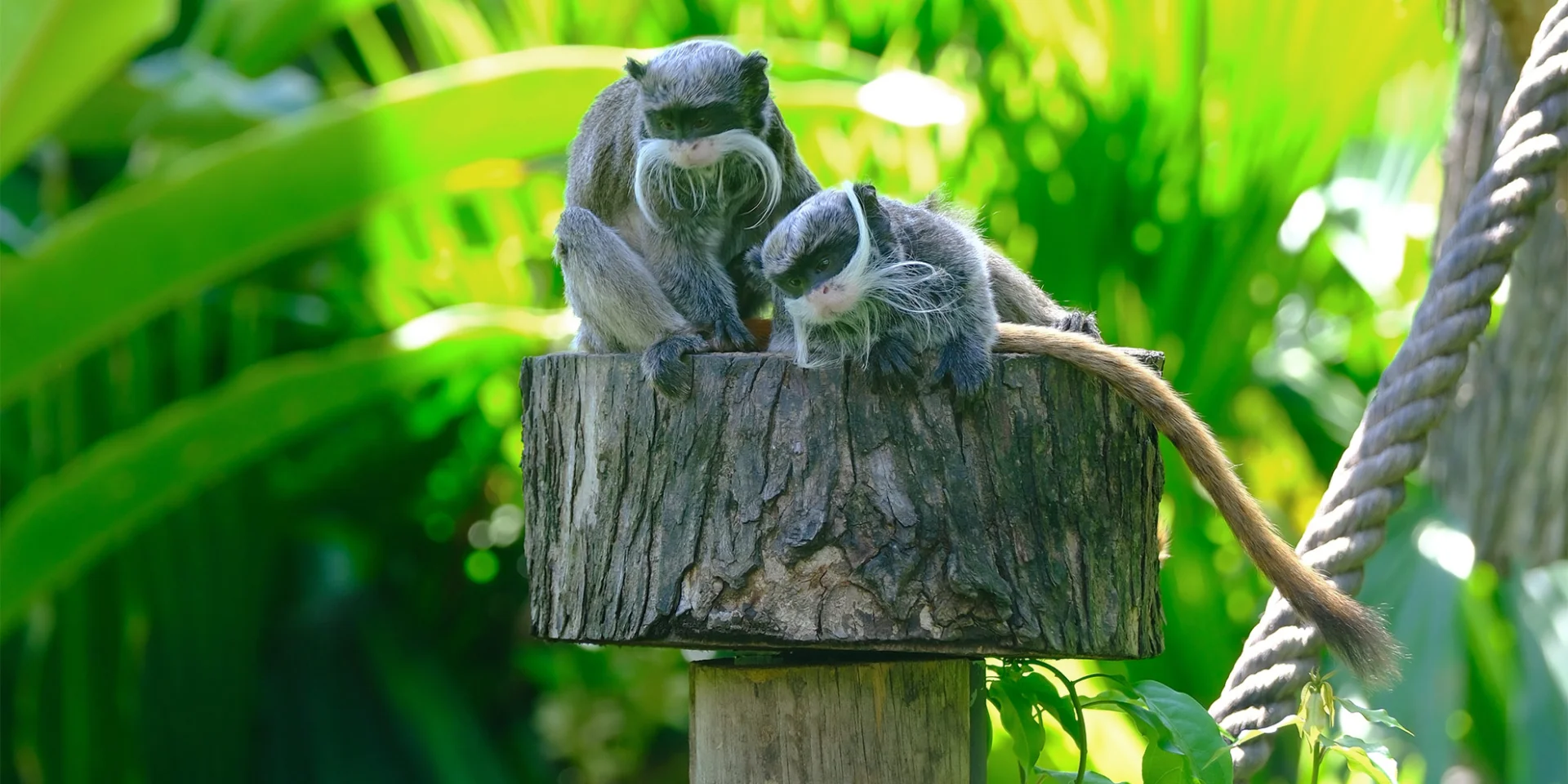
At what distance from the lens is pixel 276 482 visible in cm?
637

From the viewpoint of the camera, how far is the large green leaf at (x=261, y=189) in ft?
14.6

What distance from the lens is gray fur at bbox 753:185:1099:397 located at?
6.64 feet

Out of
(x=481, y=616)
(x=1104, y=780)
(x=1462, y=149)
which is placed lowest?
(x=1104, y=780)

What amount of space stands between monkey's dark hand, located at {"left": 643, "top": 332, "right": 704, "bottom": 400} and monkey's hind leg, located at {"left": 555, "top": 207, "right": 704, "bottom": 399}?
392mm

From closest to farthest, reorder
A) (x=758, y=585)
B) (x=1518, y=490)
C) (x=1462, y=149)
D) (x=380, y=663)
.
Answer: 1. (x=758, y=585)
2. (x=1462, y=149)
3. (x=1518, y=490)
4. (x=380, y=663)

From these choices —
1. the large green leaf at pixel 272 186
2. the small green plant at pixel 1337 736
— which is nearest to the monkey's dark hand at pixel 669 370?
the small green plant at pixel 1337 736

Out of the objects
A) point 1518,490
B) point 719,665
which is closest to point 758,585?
point 719,665

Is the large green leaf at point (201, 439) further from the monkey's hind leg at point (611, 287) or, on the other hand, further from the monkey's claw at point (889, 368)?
the monkey's claw at point (889, 368)

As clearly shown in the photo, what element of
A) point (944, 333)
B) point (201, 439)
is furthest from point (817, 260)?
point (201, 439)

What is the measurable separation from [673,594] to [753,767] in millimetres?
313

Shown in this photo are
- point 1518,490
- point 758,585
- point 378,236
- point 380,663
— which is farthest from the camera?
point 380,663

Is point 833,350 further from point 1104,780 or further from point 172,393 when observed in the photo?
point 172,393

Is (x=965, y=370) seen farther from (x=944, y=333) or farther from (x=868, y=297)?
(x=868, y=297)

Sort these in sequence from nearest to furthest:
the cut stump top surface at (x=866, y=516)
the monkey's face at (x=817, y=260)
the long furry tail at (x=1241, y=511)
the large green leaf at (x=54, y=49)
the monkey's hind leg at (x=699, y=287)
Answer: the cut stump top surface at (x=866, y=516) → the long furry tail at (x=1241, y=511) → the monkey's face at (x=817, y=260) → the monkey's hind leg at (x=699, y=287) → the large green leaf at (x=54, y=49)
